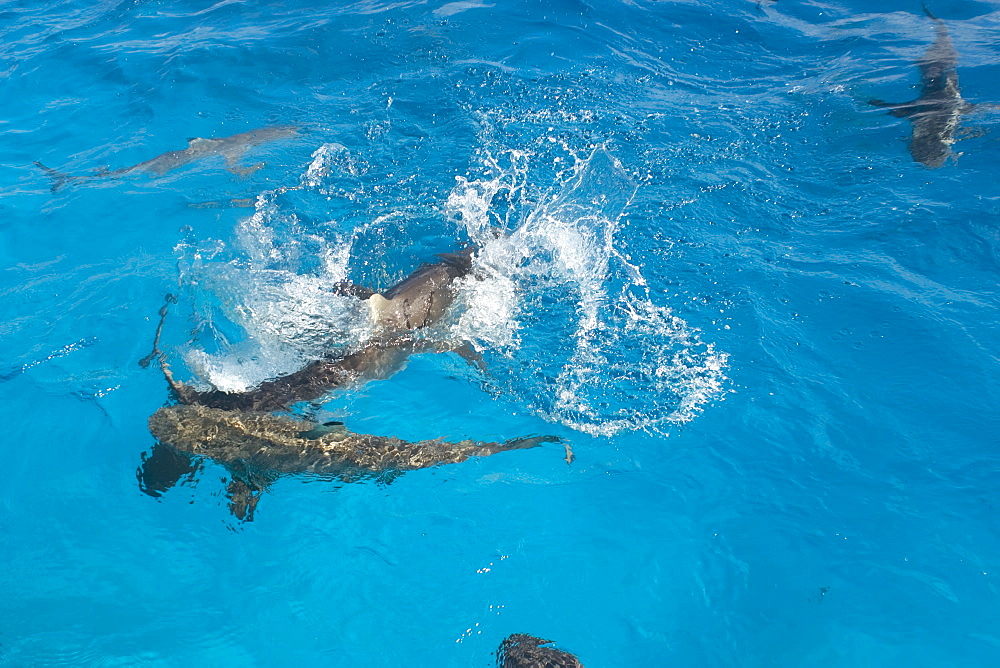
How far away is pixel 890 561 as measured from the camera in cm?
605

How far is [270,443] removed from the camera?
6168 mm

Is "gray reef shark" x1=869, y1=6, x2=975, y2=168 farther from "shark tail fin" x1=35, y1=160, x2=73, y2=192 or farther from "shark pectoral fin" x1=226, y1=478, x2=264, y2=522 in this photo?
"shark tail fin" x1=35, y1=160, x2=73, y2=192

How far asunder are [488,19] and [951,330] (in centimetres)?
Answer: 1087

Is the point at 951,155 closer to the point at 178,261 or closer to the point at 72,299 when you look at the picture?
the point at 178,261

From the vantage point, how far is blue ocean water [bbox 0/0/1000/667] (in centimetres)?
595

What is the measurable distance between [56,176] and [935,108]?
1432 centimetres

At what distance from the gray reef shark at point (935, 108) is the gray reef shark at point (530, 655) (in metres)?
8.68

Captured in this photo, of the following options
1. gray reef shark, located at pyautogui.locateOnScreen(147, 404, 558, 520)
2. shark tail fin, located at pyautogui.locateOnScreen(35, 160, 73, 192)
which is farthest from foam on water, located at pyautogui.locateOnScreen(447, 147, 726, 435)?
shark tail fin, located at pyautogui.locateOnScreen(35, 160, 73, 192)

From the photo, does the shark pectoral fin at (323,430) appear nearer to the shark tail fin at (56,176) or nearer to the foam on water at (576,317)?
the foam on water at (576,317)

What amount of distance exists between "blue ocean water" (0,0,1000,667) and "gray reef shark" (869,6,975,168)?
282 mm

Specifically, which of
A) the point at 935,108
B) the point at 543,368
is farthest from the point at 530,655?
the point at 935,108

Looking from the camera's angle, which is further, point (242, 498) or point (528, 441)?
point (528, 441)

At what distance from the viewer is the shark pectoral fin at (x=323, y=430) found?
248 inches

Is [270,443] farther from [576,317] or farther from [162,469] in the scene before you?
[576,317]
